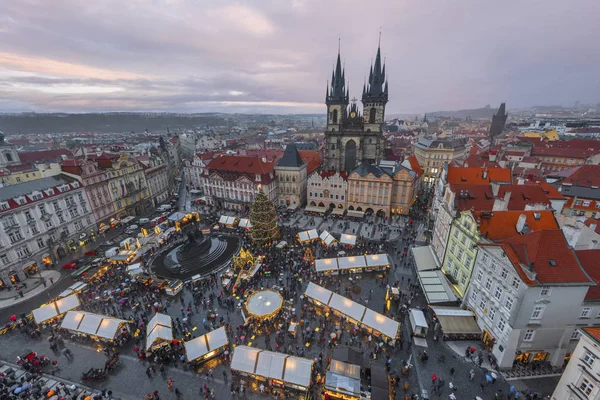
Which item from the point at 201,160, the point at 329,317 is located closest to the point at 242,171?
the point at 201,160

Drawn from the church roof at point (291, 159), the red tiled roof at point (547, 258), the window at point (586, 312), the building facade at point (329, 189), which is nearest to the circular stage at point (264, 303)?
the red tiled roof at point (547, 258)

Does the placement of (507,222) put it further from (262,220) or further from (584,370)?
(262,220)

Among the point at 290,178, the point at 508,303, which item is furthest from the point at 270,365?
the point at 290,178

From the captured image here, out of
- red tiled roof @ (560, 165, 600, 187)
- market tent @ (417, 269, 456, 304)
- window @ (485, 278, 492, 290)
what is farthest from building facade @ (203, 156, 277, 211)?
red tiled roof @ (560, 165, 600, 187)

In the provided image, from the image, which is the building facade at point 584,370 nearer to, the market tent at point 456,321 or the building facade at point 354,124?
the market tent at point 456,321

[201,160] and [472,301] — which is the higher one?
[201,160]

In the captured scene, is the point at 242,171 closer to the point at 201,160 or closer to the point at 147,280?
the point at 201,160
